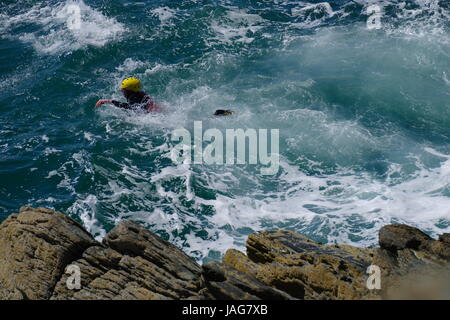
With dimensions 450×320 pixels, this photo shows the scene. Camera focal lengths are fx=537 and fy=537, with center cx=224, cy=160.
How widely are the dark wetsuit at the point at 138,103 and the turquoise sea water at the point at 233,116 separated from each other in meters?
0.40

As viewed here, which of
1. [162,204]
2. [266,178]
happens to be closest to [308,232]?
[266,178]

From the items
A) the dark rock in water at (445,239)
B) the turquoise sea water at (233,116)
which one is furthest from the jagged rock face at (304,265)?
the turquoise sea water at (233,116)

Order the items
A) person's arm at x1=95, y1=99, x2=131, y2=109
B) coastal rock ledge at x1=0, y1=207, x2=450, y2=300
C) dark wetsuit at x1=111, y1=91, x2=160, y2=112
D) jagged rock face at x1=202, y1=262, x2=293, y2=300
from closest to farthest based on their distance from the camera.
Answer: jagged rock face at x1=202, y1=262, x2=293, y2=300
coastal rock ledge at x1=0, y1=207, x2=450, y2=300
person's arm at x1=95, y1=99, x2=131, y2=109
dark wetsuit at x1=111, y1=91, x2=160, y2=112

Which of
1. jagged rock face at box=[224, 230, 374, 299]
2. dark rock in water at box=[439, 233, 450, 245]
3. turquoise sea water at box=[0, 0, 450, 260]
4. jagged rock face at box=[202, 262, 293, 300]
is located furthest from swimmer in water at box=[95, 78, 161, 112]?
dark rock in water at box=[439, 233, 450, 245]

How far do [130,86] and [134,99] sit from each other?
46cm

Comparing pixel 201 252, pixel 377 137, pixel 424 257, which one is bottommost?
pixel 201 252

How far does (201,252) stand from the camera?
13.6 m

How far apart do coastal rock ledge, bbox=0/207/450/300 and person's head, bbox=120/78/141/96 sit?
8533mm

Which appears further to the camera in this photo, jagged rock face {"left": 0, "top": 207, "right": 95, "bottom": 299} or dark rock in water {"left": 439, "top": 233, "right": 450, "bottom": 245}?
dark rock in water {"left": 439, "top": 233, "right": 450, "bottom": 245}

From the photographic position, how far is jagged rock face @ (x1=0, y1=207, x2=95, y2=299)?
30.6 feet

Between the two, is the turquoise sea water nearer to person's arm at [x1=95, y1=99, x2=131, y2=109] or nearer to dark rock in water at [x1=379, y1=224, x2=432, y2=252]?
person's arm at [x1=95, y1=99, x2=131, y2=109]

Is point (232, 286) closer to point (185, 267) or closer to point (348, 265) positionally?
point (185, 267)
